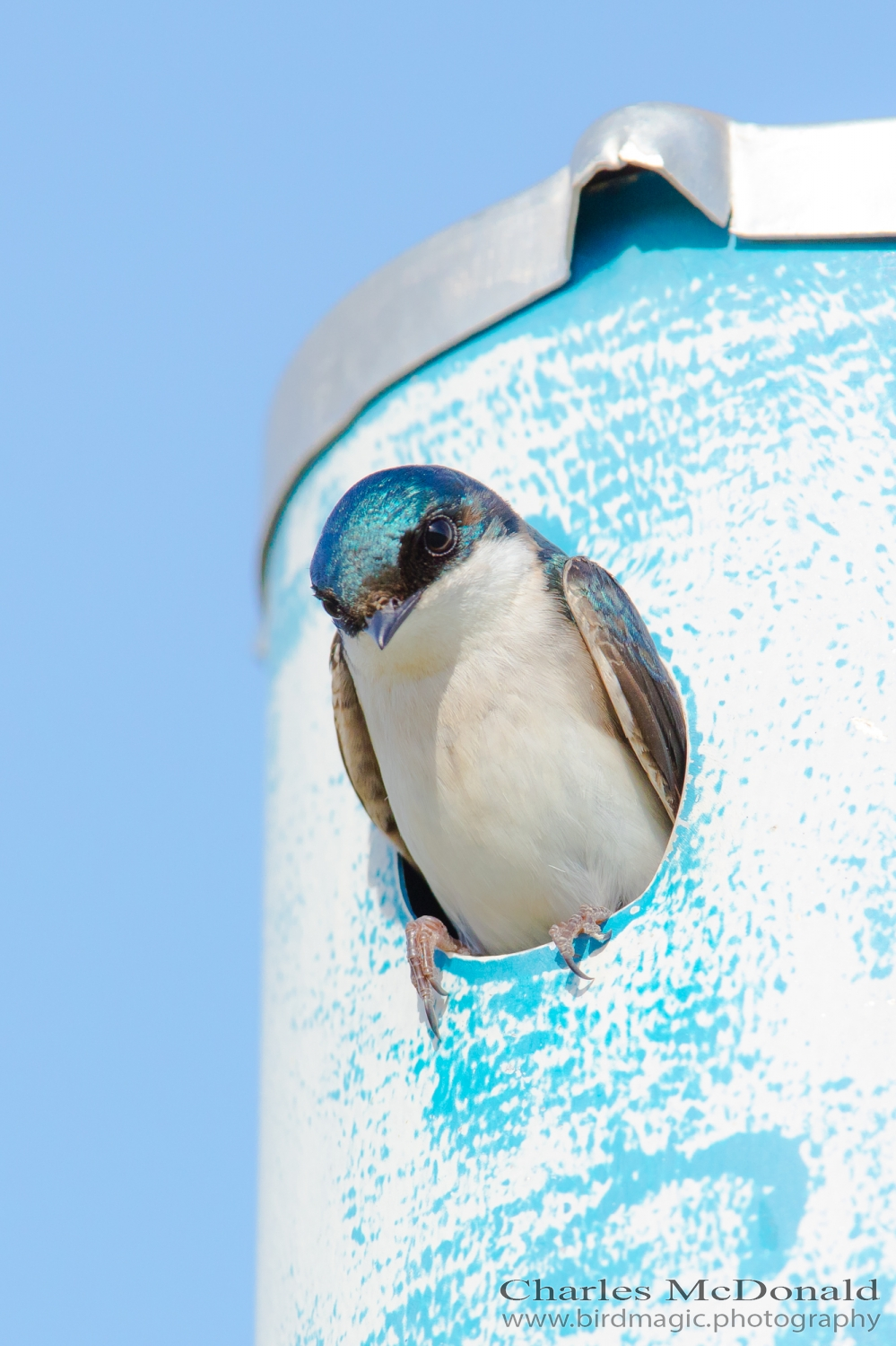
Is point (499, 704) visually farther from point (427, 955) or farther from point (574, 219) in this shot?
point (574, 219)

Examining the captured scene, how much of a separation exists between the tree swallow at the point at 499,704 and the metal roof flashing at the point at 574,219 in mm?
471

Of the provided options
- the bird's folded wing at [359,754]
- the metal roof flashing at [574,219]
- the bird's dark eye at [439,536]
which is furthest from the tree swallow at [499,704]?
the metal roof flashing at [574,219]

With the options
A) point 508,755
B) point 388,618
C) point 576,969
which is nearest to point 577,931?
point 576,969

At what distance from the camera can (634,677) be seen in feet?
11.2

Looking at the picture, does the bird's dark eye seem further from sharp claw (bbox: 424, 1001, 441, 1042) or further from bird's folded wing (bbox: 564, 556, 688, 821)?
sharp claw (bbox: 424, 1001, 441, 1042)

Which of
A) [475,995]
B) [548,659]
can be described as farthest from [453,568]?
[475,995]

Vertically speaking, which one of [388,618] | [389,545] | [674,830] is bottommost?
[674,830]

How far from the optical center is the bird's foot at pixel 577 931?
3.23 meters

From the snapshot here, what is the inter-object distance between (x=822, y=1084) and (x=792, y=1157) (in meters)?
0.12

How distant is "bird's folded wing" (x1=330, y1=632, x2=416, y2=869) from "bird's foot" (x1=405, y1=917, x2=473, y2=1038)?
0.26 metres

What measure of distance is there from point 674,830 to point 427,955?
46 centimetres

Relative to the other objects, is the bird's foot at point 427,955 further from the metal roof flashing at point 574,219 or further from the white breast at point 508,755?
the metal roof flashing at point 574,219

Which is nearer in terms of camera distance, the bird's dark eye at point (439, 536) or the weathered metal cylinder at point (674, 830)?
the weathered metal cylinder at point (674, 830)

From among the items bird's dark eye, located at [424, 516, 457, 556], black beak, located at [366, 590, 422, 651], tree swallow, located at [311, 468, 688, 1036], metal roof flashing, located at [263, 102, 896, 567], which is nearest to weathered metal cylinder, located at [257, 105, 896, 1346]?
metal roof flashing, located at [263, 102, 896, 567]
